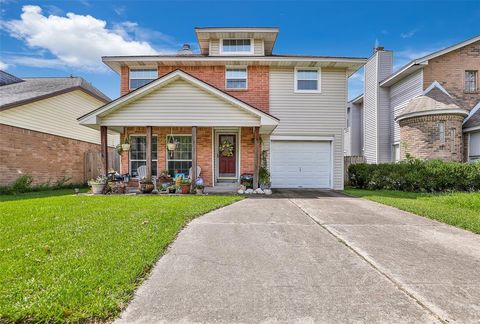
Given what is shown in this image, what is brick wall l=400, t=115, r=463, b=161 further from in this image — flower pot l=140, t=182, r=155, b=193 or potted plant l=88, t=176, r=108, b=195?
potted plant l=88, t=176, r=108, b=195

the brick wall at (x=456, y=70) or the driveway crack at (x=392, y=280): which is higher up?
the brick wall at (x=456, y=70)

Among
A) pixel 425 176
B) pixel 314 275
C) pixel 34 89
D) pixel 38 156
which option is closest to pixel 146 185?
pixel 38 156

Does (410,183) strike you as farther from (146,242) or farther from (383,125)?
(146,242)

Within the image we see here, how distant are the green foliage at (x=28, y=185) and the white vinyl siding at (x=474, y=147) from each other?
20.6 meters

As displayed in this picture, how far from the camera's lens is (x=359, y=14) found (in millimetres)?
13531

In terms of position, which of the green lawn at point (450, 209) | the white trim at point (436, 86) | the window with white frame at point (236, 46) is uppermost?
the window with white frame at point (236, 46)

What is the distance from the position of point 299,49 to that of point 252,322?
14.0m

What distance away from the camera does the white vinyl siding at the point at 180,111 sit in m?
10.0

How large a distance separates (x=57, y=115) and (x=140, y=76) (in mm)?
A: 5250

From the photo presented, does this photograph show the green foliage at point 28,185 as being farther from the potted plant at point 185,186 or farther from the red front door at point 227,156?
the red front door at point 227,156

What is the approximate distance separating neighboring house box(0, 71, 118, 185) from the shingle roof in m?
18.2

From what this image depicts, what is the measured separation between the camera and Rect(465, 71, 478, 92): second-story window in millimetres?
14398

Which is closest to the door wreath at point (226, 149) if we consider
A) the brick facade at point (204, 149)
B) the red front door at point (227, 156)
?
the red front door at point (227, 156)

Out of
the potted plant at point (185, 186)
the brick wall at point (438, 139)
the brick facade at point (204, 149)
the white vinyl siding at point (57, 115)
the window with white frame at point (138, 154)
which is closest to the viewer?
the potted plant at point (185, 186)
